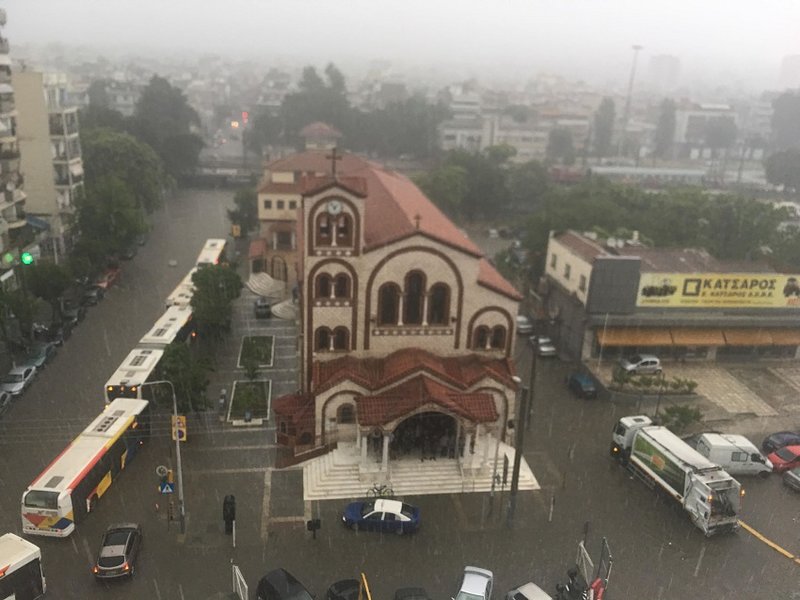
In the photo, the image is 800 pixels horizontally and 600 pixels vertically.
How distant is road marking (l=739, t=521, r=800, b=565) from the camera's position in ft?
84.4

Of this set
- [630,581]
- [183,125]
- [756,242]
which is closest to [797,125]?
[756,242]

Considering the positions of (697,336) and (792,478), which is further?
(697,336)

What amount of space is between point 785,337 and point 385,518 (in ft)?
98.3

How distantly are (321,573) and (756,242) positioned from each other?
48937mm

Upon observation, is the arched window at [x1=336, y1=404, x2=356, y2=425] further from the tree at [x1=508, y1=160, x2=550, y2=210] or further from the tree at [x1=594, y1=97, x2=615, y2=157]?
the tree at [x1=594, y1=97, x2=615, y2=157]

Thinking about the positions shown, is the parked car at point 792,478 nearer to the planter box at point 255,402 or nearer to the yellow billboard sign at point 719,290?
the yellow billboard sign at point 719,290

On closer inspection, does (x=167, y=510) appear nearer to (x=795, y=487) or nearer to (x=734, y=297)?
(x=795, y=487)

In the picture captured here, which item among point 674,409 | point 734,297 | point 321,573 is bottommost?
point 321,573

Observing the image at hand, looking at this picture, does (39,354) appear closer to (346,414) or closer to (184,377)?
(184,377)

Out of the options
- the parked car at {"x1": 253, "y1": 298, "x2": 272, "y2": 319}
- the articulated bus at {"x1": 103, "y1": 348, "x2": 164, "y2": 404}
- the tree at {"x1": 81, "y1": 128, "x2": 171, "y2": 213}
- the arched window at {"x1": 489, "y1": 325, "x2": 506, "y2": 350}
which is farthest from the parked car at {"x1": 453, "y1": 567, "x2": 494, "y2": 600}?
the tree at {"x1": 81, "y1": 128, "x2": 171, "y2": 213}

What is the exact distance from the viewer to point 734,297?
41.2m

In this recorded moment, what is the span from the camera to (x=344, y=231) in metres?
30.4

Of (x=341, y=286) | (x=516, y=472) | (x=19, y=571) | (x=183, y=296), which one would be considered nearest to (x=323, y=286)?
(x=341, y=286)

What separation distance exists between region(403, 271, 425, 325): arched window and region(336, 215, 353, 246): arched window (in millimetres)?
3201
